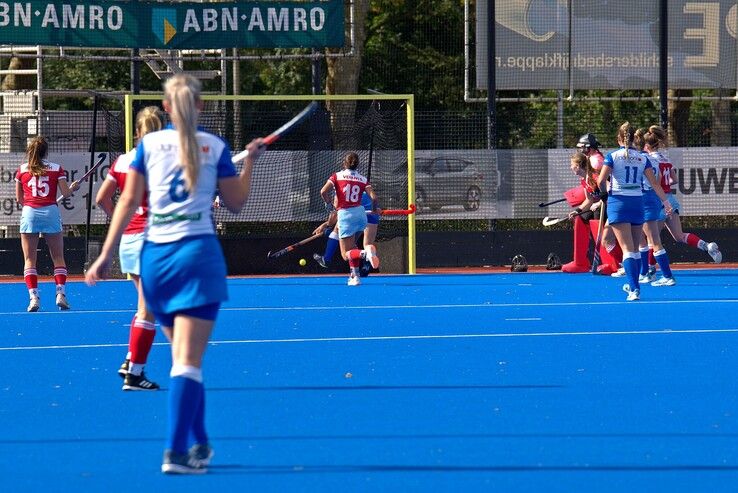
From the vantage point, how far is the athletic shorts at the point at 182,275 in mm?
6375

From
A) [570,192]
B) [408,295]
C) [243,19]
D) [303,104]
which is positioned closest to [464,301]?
[408,295]

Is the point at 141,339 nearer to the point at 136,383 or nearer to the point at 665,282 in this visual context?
the point at 136,383

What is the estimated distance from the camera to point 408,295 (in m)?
18.2

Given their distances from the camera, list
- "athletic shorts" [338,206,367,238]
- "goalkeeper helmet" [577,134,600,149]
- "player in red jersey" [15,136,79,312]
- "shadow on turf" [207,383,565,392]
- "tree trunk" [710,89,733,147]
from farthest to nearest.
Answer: "tree trunk" [710,89,733,147] → "goalkeeper helmet" [577,134,600,149] → "athletic shorts" [338,206,367,238] → "player in red jersey" [15,136,79,312] → "shadow on turf" [207,383,565,392]

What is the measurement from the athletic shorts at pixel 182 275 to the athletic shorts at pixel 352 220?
13.0m

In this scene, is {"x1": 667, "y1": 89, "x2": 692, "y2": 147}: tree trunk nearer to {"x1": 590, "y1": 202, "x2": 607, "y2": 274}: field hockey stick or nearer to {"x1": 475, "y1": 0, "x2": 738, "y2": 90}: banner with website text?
{"x1": 475, "y1": 0, "x2": 738, "y2": 90}: banner with website text

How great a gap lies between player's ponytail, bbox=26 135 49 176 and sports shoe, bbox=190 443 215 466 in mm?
8553

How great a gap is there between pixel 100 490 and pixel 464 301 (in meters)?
11.1

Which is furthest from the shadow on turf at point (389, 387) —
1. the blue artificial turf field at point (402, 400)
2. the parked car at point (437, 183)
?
the parked car at point (437, 183)

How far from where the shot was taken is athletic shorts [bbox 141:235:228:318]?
6.38 metres

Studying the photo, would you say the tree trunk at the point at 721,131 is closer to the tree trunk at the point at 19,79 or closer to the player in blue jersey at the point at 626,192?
the player in blue jersey at the point at 626,192

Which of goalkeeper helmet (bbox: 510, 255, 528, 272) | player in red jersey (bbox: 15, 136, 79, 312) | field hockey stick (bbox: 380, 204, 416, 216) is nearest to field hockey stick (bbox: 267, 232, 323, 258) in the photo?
field hockey stick (bbox: 380, 204, 416, 216)

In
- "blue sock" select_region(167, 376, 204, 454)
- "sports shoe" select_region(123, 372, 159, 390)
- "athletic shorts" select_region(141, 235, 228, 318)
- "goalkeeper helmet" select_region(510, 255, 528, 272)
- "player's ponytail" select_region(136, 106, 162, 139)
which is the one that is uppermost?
"player's ponytail" select_region(136, 106, 162, 139)

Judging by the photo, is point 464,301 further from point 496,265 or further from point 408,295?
point 496,265
